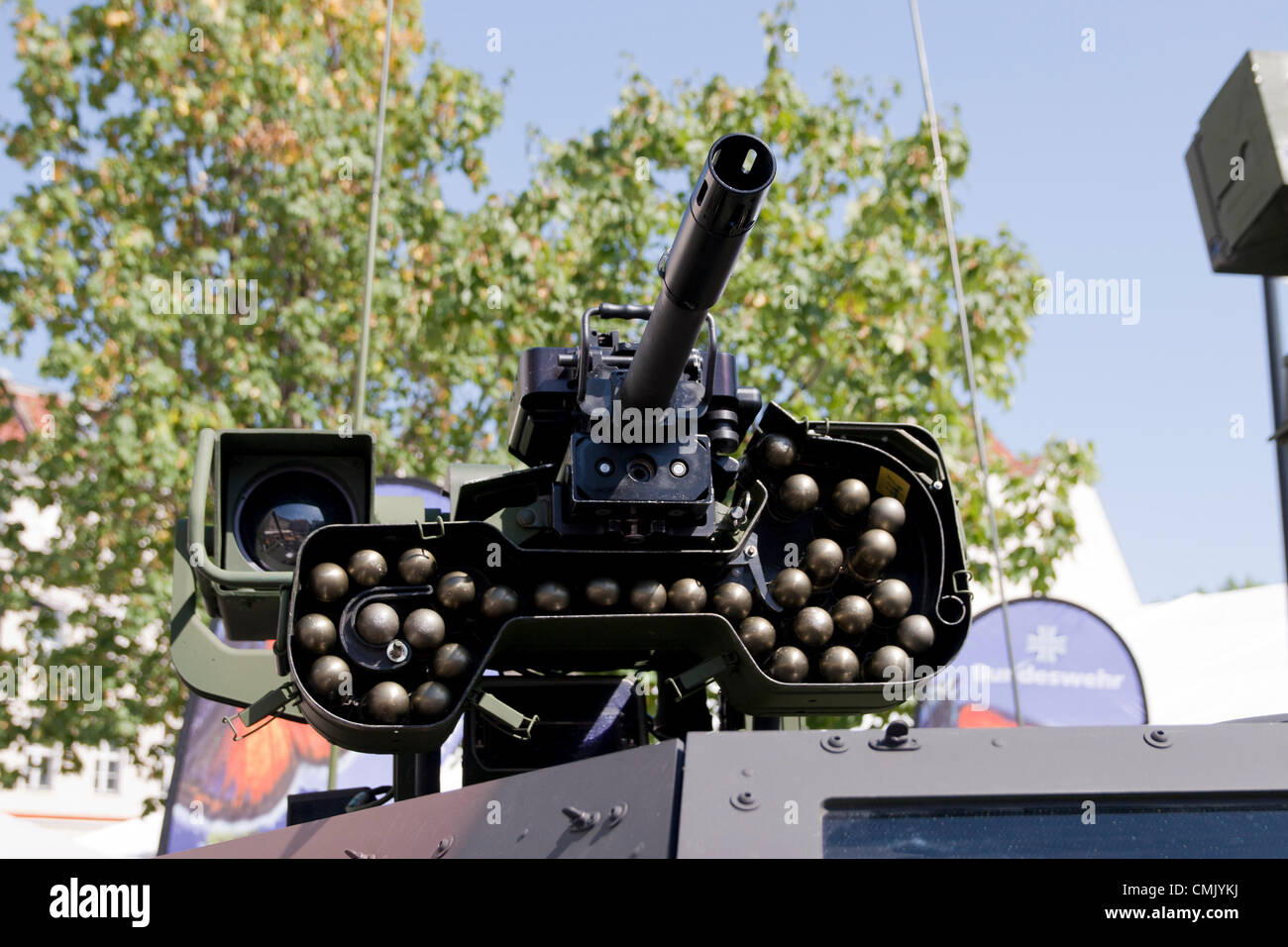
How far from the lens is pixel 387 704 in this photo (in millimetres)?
4953

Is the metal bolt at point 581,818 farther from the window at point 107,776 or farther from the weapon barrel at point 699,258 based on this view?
the window at point 107,776

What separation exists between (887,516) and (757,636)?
24.4 inches

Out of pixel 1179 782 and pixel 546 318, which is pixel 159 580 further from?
pixel 1179 782

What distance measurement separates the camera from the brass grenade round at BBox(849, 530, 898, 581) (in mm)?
5266

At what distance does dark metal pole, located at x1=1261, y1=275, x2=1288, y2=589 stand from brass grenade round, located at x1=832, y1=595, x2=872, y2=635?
1.42m

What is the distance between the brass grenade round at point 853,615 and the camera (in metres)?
5.23

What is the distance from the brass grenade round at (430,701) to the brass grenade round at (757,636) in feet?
3.17

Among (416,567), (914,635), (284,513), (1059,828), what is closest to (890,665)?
(914,635)

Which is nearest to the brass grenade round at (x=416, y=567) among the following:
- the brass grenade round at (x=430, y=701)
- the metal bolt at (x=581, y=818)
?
the brass grenade round at (x=430, y=701)

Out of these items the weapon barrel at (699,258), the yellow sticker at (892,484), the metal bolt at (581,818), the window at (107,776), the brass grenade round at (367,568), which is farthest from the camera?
the window at (107,776)

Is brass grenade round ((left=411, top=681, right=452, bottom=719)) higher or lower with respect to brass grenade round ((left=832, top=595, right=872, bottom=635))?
lower
